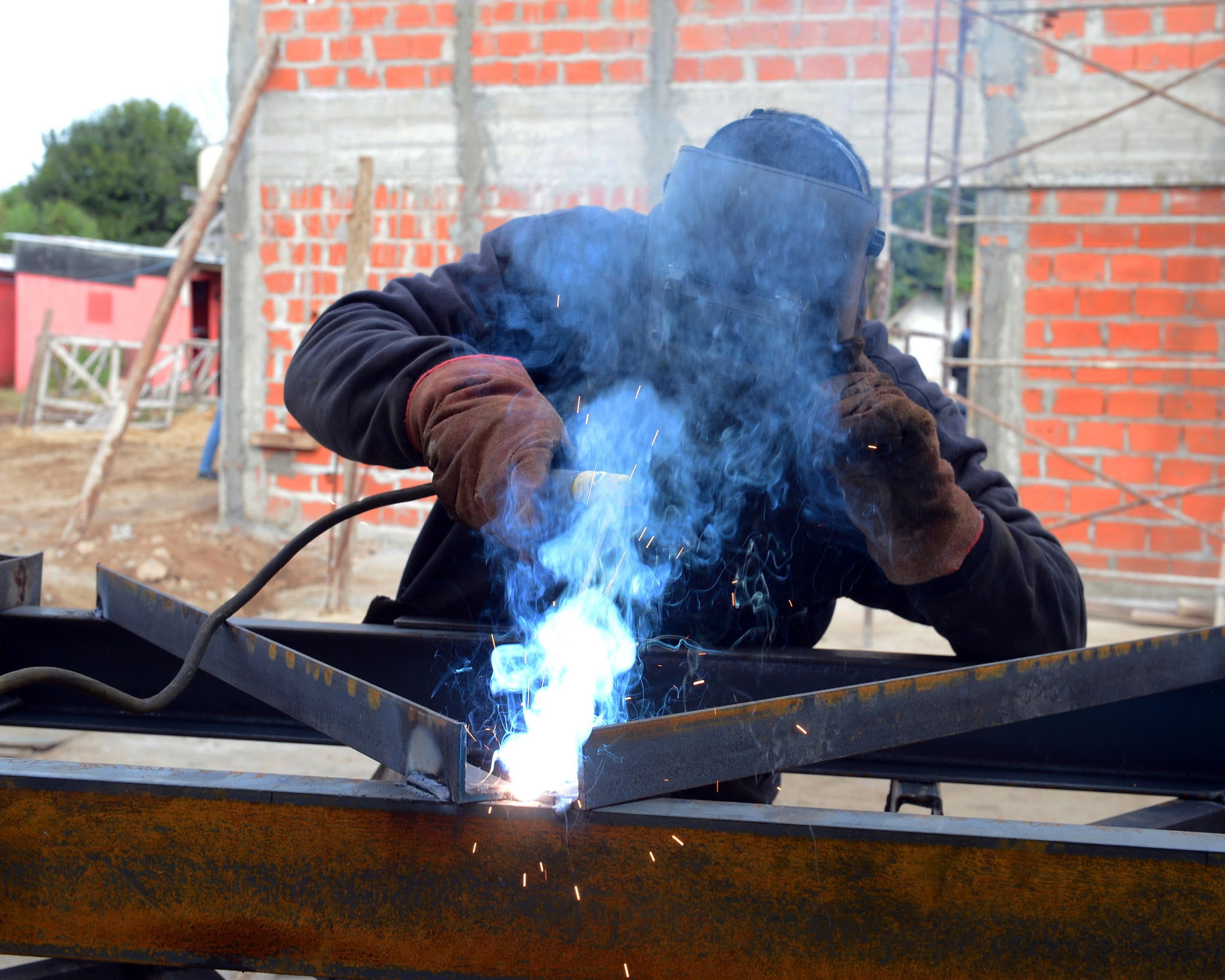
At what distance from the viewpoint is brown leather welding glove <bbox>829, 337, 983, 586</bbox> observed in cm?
128

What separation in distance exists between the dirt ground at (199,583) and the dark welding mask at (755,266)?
1908 mm

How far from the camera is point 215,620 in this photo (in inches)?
50.7

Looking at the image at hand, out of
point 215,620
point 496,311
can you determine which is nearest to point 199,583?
point 496,311

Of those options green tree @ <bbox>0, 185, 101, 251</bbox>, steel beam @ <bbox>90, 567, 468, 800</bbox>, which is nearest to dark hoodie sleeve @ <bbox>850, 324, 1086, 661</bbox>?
steel beam @ <bbox>90, 567, 468, 800</bbox>

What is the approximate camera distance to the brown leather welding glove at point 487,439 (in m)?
1.25

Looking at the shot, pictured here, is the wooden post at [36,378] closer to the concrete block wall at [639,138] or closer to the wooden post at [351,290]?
the concrete block wall at [639,138]

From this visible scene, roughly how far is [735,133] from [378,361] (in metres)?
0.65

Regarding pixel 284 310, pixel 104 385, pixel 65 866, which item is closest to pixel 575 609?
pixel 65 866

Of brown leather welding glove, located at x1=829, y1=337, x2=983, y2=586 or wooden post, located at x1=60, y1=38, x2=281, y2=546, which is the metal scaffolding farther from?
wooden post, located at x1=60, y1=38, x2=281, y2=546

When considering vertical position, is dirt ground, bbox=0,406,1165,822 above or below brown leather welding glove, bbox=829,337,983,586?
below

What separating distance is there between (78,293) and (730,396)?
2433 centimetres

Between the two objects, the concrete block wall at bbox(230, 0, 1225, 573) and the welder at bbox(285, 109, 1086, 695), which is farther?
the concrete block wall at bbox(230, 0, 1225, 573)

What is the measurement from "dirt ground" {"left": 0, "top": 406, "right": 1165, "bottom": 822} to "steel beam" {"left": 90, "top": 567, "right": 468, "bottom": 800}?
1.69 m

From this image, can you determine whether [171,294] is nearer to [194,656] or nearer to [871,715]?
[194,656]
